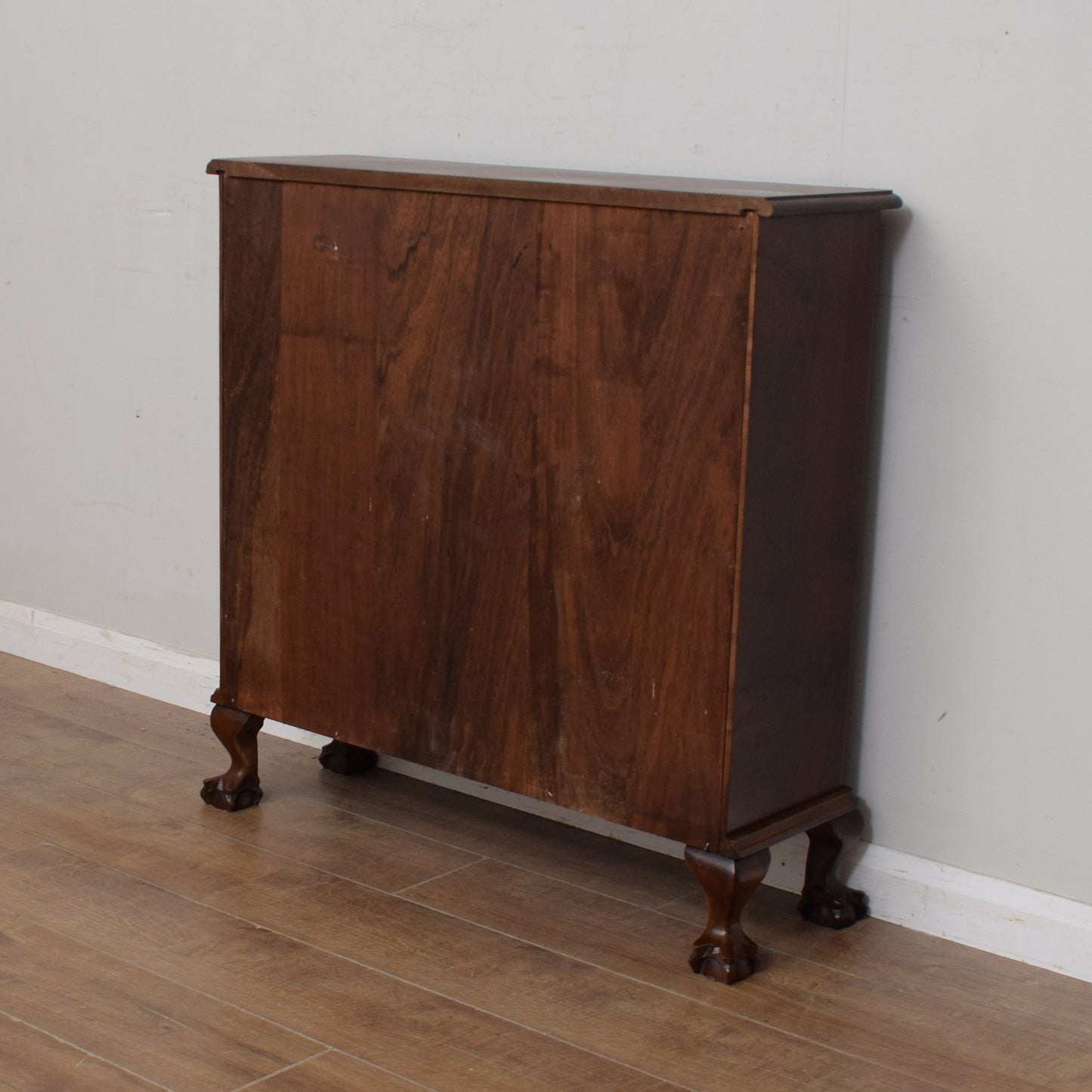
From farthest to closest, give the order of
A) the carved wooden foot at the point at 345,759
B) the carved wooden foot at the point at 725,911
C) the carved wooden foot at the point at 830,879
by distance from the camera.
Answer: the carved wooden foot at the point at 345,759 < the carved wooden foot at the point at 830,879 < the carved wooden foot at the point at 725,911

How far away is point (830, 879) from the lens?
2.21m

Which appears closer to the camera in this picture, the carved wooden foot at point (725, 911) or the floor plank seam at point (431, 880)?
the carved wooden foot at point (725, 911)

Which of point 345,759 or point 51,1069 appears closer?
point 51,1069

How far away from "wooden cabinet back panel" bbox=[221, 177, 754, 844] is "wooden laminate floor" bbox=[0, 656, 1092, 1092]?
0.20 meters

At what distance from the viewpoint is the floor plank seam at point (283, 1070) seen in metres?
1.75

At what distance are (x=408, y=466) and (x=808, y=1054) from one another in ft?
3.10

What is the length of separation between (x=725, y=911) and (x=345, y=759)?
914 mm

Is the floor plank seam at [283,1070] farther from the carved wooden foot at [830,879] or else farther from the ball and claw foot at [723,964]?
the carved wooden foot at [830,879]

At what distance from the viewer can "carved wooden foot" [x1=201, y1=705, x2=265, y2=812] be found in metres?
2.54

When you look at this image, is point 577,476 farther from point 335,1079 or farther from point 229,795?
point 229,795

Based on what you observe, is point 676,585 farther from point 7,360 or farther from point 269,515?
point 7,360

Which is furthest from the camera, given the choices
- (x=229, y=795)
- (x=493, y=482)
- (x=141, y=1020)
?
(x=229, y=795)

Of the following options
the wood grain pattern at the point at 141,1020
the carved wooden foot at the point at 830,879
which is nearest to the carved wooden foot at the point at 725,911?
the carved wooden foot at the point at 830,879

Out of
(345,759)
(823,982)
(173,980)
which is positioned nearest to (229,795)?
(345,759)
